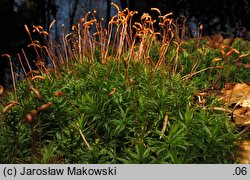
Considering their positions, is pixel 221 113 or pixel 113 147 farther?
pixel 221 113

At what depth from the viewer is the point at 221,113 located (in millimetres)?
3354

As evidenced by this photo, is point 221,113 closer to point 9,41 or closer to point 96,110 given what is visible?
point 96,110

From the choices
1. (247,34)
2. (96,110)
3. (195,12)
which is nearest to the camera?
(96,110)

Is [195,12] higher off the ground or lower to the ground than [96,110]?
higher

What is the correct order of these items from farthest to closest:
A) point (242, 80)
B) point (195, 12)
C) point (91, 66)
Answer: point (195, 12), point (242, 80), point (91, 66)

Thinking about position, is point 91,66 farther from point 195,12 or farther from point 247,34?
point 195,12

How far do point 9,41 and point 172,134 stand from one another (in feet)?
31.8

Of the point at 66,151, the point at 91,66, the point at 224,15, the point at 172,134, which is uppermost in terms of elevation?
the point at 224,15

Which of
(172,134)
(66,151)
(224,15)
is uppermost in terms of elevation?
(224,15)

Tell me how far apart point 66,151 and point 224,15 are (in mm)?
9698

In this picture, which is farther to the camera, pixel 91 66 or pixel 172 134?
pixel 91 66

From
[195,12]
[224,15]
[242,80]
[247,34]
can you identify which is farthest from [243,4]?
[242,80]

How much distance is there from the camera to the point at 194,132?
9.64 feet
